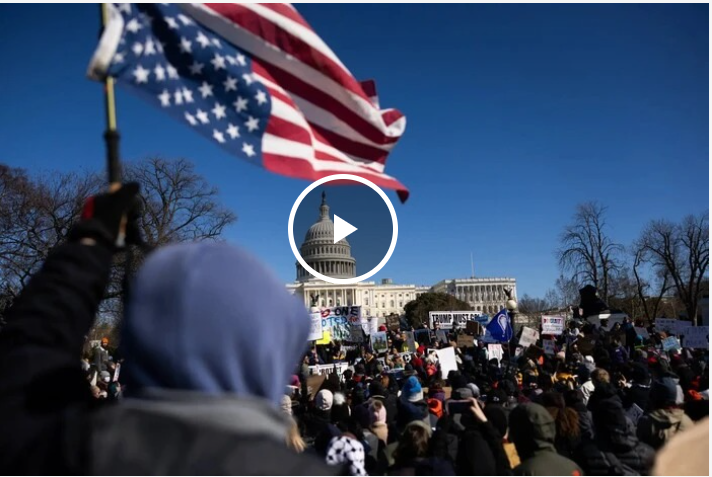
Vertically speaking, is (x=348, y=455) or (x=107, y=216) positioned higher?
(x=107, y=216)

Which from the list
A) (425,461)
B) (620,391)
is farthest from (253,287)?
(620,391)

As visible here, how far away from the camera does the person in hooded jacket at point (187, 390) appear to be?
1172 millimetres

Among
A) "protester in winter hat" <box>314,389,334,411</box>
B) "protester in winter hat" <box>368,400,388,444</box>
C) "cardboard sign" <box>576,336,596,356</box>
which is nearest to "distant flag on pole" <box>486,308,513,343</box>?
"cardboard sign" <box>576,336,596,356</box>

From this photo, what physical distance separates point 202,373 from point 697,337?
1344 centimetres

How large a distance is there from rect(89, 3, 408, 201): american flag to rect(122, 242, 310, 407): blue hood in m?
2.45

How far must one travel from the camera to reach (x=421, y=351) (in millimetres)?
21953

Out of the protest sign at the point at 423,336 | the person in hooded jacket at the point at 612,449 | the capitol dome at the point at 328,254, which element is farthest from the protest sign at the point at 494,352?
the capitol dome at the point at 328,254

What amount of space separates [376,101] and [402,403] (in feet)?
12.5

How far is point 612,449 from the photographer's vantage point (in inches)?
199

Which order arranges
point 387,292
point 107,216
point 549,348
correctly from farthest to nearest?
point 387,292, point 549,348, point 107,216

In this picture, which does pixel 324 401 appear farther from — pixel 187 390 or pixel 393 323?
pixel 393 323

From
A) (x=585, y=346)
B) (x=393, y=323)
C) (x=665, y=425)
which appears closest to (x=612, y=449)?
(x=665, y=425)

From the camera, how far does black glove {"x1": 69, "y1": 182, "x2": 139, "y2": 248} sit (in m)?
1.79

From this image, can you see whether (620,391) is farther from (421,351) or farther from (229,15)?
(421,351)
